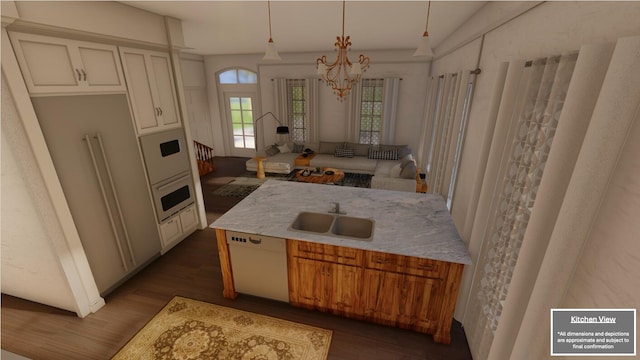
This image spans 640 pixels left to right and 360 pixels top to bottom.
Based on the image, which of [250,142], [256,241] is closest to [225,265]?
[256,241]

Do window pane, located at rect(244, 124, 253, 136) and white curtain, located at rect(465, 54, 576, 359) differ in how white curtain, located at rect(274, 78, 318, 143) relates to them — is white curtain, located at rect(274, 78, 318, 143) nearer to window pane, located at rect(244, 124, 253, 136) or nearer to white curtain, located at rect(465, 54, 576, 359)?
window pane, located at rect(244, 124, 253, 136)

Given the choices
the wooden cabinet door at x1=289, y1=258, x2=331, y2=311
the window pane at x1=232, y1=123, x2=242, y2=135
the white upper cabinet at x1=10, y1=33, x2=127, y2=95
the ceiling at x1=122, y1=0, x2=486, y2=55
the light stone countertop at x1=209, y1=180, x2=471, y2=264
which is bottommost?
the wooden cabinet door at x1=289, y1=258, x2=331, y2=311

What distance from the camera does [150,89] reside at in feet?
10.5

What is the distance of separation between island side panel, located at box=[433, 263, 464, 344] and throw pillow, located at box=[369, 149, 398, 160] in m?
5.00

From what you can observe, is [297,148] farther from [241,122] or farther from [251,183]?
[241,122]

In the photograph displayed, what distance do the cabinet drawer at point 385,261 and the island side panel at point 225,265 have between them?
141cm

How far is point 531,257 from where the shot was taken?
1.31m

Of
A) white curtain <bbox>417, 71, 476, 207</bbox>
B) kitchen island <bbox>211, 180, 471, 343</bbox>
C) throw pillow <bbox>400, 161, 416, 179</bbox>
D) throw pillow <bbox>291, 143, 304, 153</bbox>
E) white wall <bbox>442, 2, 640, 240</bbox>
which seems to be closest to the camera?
white wall <bbox>442, 2, 640, 240</bbox>

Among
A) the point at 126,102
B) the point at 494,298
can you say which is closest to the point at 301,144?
the point at 126,102

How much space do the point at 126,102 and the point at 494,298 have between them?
3.94m

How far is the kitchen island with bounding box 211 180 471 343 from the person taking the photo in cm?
216

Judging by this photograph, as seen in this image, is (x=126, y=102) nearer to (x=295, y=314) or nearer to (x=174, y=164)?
(x=174, y=164)

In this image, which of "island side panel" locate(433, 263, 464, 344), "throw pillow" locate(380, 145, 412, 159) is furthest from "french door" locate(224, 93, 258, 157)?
"island side panel" locate(433, 263, 464, 344)

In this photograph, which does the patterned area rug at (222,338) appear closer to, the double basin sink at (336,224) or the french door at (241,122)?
the double basin sink at (336,224)
